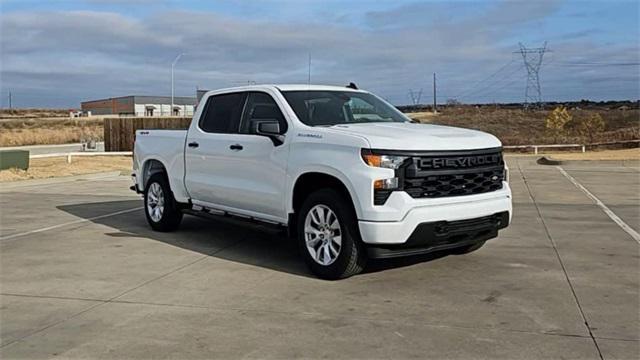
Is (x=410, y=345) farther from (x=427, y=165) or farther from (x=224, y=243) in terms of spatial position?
(x=224, y=243)

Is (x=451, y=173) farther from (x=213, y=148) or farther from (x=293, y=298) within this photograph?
(x=213, y=148)

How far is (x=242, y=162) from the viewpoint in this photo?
7695mm

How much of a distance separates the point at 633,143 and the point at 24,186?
109 ft

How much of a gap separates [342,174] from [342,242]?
66cm

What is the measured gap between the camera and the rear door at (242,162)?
23.8ft

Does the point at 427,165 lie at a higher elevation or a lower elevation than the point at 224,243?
higher

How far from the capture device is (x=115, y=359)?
4500 mm

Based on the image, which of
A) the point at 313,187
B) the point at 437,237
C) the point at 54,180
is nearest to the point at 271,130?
the point at 313,187

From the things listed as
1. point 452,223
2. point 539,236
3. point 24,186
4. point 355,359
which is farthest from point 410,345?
point 24,186

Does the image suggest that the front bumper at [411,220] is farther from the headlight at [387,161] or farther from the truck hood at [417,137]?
the truck hood at [417,137]

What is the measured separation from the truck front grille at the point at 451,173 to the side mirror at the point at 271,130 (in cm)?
163

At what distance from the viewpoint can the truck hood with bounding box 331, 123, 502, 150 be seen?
619 centimetres

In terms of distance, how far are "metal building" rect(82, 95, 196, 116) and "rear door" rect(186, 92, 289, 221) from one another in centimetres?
4591

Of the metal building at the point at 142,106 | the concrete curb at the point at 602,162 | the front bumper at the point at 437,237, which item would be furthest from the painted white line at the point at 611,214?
the metal building at the point at 142,106
